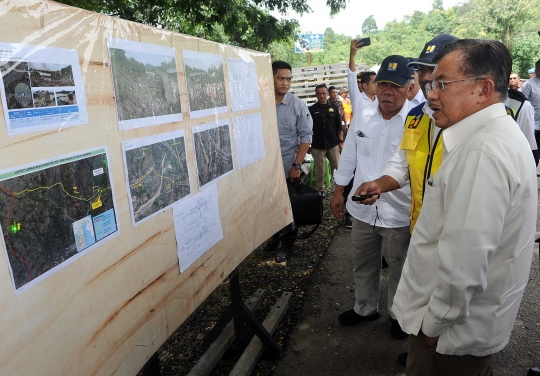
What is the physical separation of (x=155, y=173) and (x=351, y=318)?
2.23m

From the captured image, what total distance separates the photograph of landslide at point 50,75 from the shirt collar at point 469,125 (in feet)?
4.16

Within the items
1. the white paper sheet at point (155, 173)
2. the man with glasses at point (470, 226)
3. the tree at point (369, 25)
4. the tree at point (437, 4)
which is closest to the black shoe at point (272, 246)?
the white paper sheet at point (155, 173)

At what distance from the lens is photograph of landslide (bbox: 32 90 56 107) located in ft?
3.77

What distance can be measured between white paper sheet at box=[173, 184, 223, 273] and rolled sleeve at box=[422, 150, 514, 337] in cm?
102

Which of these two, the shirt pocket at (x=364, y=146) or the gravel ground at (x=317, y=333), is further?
the shirt pocket at (x=364, y=146)

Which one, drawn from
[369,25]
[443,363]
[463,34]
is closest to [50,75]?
[443,363]

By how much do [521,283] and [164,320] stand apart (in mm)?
1356

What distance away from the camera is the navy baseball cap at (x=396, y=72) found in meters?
2.77

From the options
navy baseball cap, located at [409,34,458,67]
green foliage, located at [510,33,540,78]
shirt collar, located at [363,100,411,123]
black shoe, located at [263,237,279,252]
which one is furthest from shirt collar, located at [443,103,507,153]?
green foliage, located at [510,33,540,78]

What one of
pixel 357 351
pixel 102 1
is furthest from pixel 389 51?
pixel 357 351

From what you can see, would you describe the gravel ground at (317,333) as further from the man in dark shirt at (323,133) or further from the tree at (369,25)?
the tree at (369,25)

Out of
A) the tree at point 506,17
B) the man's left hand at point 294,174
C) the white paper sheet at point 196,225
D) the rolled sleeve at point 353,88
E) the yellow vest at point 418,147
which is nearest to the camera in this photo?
the white paper sheet at point 196,225

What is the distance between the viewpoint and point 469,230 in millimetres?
1345

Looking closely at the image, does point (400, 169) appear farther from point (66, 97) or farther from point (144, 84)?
point (66, 97)
